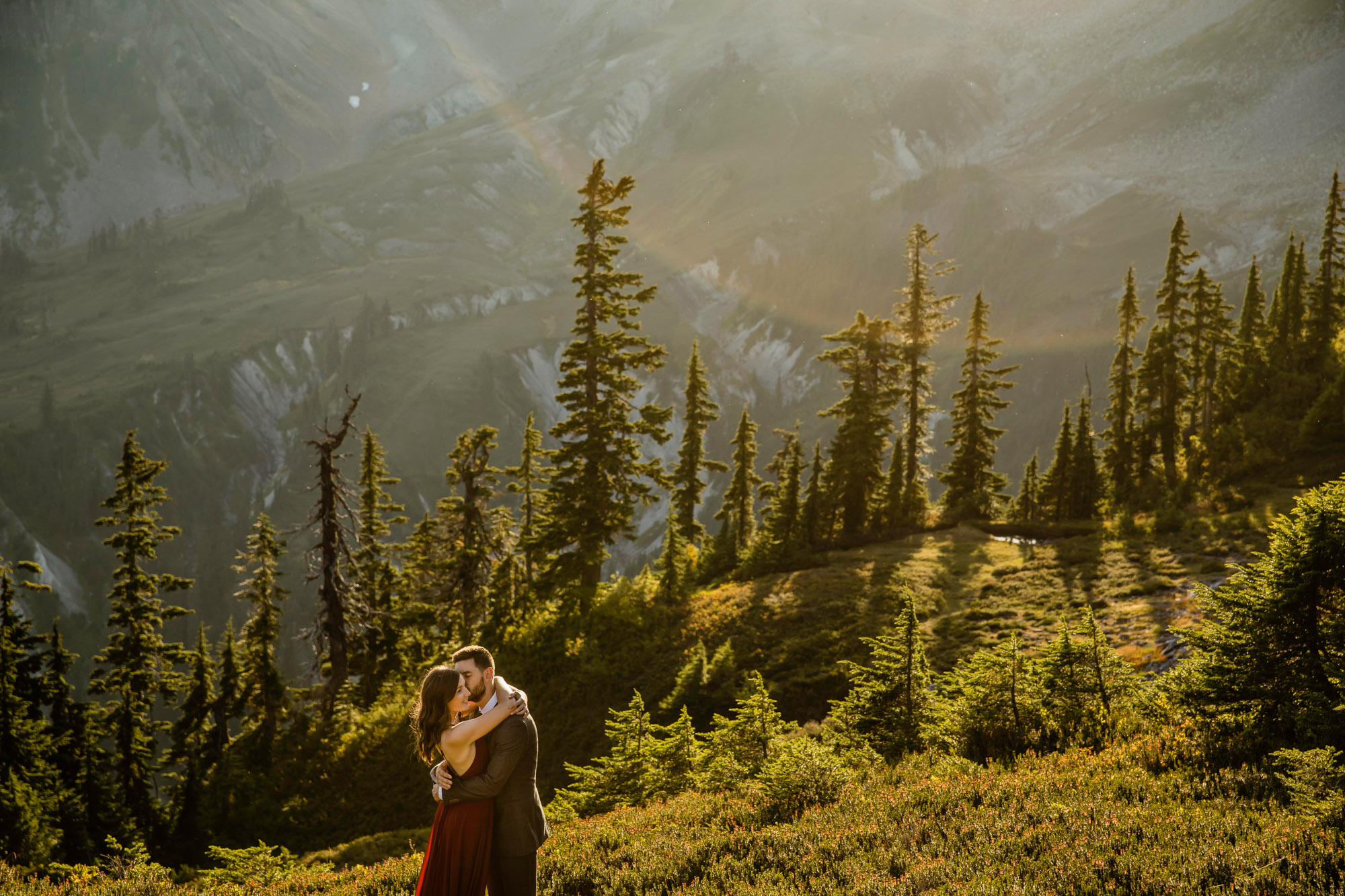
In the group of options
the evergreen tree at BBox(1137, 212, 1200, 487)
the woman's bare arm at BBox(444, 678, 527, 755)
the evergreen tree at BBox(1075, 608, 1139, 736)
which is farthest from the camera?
the evergreen tree at BBox(1137, 212, 1200, 487)

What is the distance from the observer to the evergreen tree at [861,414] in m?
36.2

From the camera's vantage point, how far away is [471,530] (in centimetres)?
2711

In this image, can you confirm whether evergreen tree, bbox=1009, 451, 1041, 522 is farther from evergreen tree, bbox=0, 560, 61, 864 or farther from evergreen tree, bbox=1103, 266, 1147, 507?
evergreen tree, bbox=0, 560, 61, 864

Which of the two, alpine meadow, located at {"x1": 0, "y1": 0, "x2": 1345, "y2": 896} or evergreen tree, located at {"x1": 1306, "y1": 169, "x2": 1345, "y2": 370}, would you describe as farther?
evergreen tree, located at {"x1": 1306, "y1": 169, "x2": 1345, "y2": 370}

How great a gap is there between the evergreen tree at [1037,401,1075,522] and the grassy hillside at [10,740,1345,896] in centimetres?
3643

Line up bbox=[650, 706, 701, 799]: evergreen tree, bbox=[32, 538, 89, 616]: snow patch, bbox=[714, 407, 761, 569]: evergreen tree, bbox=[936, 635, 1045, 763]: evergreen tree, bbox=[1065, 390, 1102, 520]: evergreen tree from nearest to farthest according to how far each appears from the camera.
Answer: bbox=[936, 635, 1045, 763]: evergreen tree → bbox=[650, 706, 701, 799]: evergreen tree → bbox=[1065, 390, 1102, 520]: evergreen tree → bbox=[714, 407, 761, 569]: evergreen tree → bbox=[32, 538, 89, 616]: snow patch

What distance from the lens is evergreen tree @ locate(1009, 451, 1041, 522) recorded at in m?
50.8

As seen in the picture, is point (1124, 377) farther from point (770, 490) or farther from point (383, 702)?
point (383, 702)

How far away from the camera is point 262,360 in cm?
18350

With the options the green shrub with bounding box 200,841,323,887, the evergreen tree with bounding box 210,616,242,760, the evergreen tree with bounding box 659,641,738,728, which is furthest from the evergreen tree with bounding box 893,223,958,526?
the green shrub with bounding box 200,841,323,887

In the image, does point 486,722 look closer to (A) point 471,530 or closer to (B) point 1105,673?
(B) point 1105,673

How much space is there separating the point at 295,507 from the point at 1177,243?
167 m

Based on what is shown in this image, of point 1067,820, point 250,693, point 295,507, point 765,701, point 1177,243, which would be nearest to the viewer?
point 1067,820

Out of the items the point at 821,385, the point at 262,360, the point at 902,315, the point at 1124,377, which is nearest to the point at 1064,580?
the point at 902,315
